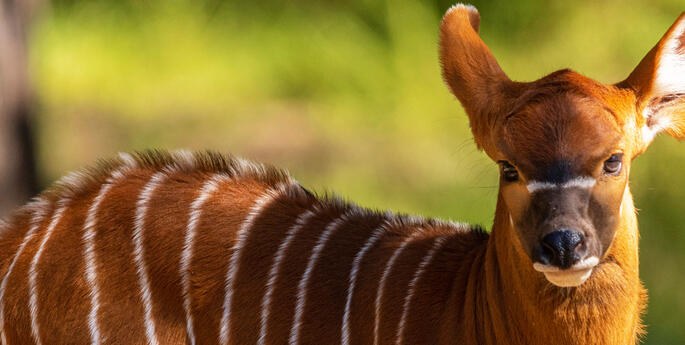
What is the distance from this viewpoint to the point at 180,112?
24.8 ft

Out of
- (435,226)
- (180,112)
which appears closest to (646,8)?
(180,112)

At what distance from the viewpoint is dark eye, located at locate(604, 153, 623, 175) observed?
279cm

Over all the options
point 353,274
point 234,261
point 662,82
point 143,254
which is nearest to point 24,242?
point 143,254

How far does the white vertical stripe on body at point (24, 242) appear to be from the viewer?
3609 millimetres

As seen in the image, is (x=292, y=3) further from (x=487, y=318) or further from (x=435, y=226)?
(x=487, y=318)

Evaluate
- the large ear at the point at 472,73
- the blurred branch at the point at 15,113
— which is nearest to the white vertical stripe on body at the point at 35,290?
the large ear at the point at 472,73

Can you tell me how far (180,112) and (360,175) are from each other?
4.88 feet

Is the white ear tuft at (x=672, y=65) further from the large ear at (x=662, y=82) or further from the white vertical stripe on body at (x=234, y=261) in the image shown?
the white vertical stripe on body at (x=234, y=261)

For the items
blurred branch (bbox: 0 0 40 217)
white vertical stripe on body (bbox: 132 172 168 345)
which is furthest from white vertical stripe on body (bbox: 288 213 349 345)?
blurred branch (bbox: 0 0 40 217)

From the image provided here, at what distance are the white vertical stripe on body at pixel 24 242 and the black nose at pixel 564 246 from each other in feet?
5.88

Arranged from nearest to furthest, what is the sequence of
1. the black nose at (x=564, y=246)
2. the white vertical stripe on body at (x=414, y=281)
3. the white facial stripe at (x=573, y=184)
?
1. the black nose at (x=564, y=246)
2. the white facial stripe at (x=573, y=184)
3. the white vertical stripe on body at (x=414, y=281)

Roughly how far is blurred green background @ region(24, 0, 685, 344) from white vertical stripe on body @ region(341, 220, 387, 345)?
2640 mm

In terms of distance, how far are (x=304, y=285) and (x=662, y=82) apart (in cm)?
125

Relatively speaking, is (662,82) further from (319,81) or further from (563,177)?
(319,81)
